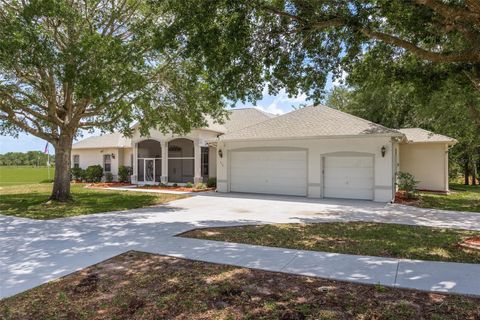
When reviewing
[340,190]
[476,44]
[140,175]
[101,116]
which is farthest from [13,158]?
[476,44]

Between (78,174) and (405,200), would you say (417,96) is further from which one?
(78,174)

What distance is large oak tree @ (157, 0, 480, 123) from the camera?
743 cm

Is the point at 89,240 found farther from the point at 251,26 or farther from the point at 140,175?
the point at 140,175

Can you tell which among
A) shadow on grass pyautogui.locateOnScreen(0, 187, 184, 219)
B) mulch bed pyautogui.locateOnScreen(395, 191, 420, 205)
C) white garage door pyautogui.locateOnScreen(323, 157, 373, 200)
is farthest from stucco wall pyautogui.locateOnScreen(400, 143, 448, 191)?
shadow on grass pyautogui.locateOnScreen(0, 187, 184, 219)

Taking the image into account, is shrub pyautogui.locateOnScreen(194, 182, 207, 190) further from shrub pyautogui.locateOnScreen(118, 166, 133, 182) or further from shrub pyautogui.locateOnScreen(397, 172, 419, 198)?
shrub pyautogui.locateOnScreen(397, 172, 419, 198)

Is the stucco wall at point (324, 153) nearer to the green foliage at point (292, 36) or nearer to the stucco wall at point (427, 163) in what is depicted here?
the green foliage at point (292, 36)

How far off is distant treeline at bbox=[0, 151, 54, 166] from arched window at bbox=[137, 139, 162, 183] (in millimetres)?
68109

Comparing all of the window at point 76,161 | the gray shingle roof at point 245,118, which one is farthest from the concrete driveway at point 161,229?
the window at point 76,161

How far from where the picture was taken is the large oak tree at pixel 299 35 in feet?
24.4

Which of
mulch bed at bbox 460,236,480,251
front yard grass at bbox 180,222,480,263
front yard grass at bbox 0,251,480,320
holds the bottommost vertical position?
front yard grass at bbox 0,251,480,320

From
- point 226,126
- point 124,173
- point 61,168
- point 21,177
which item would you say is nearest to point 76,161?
point 124,173

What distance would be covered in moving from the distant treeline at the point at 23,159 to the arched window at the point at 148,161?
68.1 metres

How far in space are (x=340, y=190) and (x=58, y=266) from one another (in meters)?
12.9

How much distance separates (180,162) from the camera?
26.1m
